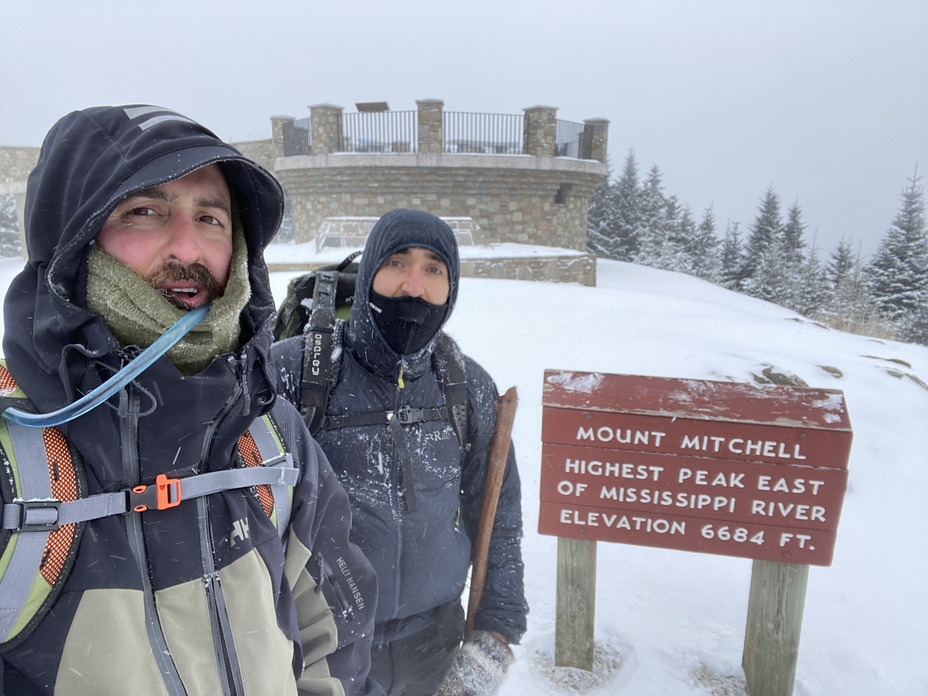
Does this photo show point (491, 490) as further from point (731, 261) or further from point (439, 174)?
point (731, 261)

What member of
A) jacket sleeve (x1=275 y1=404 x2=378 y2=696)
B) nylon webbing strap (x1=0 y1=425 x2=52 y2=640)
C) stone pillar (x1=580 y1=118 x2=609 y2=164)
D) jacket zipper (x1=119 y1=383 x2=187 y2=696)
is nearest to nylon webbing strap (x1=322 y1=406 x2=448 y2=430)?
jacket sleeve (x1=275 y1=404 x2=378 y2=696)

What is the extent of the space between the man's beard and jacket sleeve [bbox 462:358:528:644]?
1.10 metres

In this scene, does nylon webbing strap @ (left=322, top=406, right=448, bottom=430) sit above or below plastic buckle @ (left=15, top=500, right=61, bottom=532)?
below

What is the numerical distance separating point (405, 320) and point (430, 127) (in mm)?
15474

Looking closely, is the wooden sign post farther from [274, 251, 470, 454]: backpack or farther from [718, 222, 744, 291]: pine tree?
[718, 222, 744, 291]: pine tree

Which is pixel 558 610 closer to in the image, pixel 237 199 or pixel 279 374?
pixel 279 374

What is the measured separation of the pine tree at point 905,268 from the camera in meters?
27.1

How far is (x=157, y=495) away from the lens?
3.32ft

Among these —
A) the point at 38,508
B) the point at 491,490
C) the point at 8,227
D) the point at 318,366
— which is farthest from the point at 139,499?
the point at 8,227

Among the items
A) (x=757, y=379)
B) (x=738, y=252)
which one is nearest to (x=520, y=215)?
(x=757, y=379)

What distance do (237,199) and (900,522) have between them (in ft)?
16.9

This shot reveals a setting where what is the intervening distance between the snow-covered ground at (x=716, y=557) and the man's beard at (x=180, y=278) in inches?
93.9

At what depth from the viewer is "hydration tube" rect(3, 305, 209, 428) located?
2.94ft

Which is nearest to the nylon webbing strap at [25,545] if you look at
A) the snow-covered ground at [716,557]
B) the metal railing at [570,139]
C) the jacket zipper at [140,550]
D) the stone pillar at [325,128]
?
the jacket zipper at [140,550]
